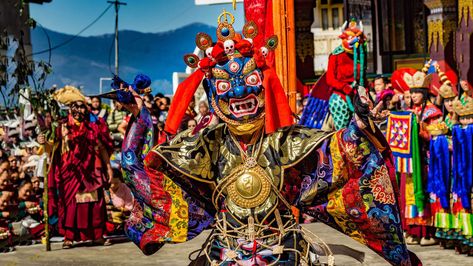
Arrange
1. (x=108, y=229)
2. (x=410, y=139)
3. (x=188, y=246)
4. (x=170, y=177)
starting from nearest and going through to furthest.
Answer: (x=170, y=177) < (x=410, y=139) < (x=188, y=246) < (x=108, y=229)

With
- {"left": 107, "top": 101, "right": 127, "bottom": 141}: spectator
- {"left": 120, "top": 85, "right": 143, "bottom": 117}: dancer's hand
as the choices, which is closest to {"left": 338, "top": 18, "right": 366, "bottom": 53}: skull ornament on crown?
{"left": 107, "top": 101, "right": 127, "bottom": 141}: spectator

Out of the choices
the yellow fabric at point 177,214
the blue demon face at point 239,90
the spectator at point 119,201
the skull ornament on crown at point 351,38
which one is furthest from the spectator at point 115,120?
the blue demon face at point 239,90

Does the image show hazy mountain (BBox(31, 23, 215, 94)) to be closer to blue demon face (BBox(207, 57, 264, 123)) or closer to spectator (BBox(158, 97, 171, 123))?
spectator (BBox(158, 97, 171, 123))

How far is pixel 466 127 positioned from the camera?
9.64m

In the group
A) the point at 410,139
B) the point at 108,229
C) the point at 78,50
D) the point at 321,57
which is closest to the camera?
the point at 410,139

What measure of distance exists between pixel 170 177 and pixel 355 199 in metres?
1.20

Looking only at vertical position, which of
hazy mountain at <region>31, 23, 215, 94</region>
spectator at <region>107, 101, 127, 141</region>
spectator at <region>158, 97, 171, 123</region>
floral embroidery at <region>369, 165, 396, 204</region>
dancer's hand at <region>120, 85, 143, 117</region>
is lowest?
floral embroidery at <region>369, 165, 396, 204</region>

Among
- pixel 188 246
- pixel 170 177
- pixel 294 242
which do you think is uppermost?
pixel 170 177

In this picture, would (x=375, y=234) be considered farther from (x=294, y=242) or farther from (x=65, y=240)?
(x=65, y=240)

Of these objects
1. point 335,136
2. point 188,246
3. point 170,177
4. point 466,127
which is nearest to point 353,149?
point 335,136

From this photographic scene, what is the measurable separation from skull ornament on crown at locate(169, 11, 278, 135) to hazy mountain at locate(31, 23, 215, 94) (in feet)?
160

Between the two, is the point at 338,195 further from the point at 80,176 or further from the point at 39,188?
the point at 39,188

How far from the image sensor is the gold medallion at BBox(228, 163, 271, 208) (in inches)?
232

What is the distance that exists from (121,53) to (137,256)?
4864cm
